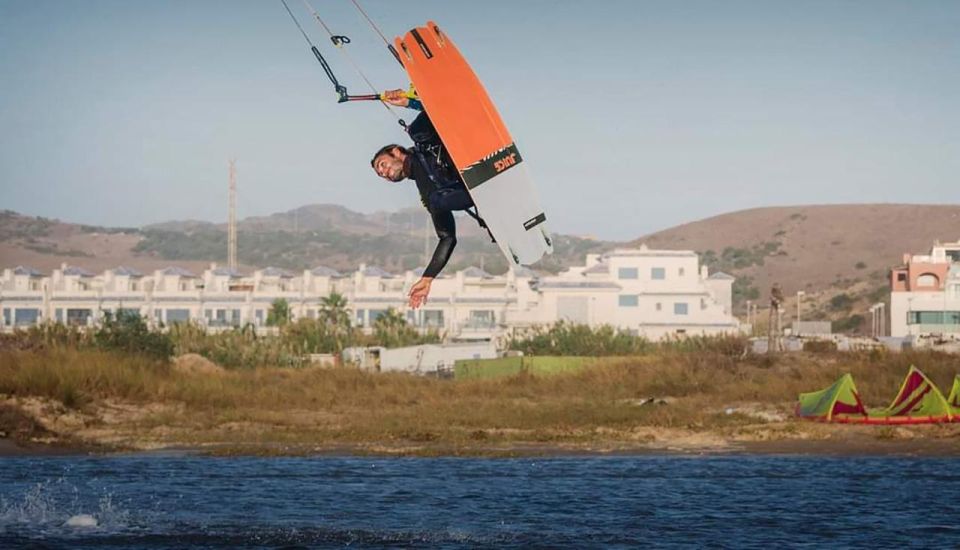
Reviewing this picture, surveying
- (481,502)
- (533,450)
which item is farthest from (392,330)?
(481,502)

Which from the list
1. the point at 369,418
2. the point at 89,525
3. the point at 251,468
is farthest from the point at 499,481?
the point at 369,418

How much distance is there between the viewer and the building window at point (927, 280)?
91062 mm

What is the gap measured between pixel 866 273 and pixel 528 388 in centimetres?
13973

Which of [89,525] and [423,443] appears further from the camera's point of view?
[423,443]

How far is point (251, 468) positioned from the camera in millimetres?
36344

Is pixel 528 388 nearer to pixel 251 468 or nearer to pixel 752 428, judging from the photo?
pixel 752 428

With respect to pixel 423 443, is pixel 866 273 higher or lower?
higher

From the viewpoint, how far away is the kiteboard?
38.3ft

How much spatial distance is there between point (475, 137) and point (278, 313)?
77731 millimetres

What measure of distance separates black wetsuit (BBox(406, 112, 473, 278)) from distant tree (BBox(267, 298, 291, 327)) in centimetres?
7389

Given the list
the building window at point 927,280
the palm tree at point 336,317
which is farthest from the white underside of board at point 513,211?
the building window at point 927,280

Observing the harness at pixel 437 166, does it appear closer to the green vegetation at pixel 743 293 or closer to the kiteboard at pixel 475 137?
the kiteboard at pixel 475 137

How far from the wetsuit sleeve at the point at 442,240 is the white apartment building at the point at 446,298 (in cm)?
7074

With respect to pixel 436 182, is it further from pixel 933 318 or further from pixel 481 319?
pixel 933 318
